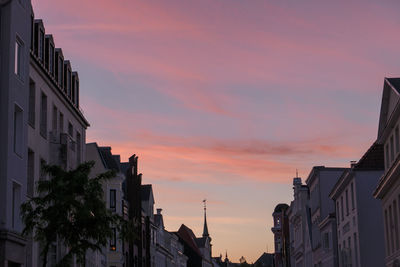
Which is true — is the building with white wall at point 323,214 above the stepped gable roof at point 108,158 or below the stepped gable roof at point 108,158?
below

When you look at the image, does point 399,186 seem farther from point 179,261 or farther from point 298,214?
point 179,261

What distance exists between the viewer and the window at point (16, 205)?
34.5 m

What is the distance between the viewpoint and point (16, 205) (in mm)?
34969

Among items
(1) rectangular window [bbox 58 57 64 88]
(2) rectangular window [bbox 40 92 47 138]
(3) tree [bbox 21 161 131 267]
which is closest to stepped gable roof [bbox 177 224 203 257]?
(1) rectangular window [bbox 58 57 64 88]

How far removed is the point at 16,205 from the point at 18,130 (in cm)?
329

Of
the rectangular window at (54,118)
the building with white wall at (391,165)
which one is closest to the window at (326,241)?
the building with white wall at (391,165)

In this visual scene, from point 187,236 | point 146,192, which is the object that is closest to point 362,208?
point 146,192

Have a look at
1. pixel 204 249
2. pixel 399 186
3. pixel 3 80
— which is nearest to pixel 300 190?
pixel 399 186

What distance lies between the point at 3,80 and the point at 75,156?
59.1 ft

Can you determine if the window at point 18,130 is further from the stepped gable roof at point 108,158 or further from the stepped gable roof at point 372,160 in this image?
the stepped gable roof at point 108,158

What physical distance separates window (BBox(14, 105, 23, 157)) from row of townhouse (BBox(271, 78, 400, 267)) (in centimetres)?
1746

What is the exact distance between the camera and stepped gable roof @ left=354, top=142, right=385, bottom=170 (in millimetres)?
55781

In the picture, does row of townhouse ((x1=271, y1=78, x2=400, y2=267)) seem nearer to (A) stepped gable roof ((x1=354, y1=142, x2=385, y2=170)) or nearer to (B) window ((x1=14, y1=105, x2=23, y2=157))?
(A) stepped gable roof ((x1=354, y1=142, x2=385, y2=170))

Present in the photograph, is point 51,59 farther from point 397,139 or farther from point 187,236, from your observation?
point 187,236
